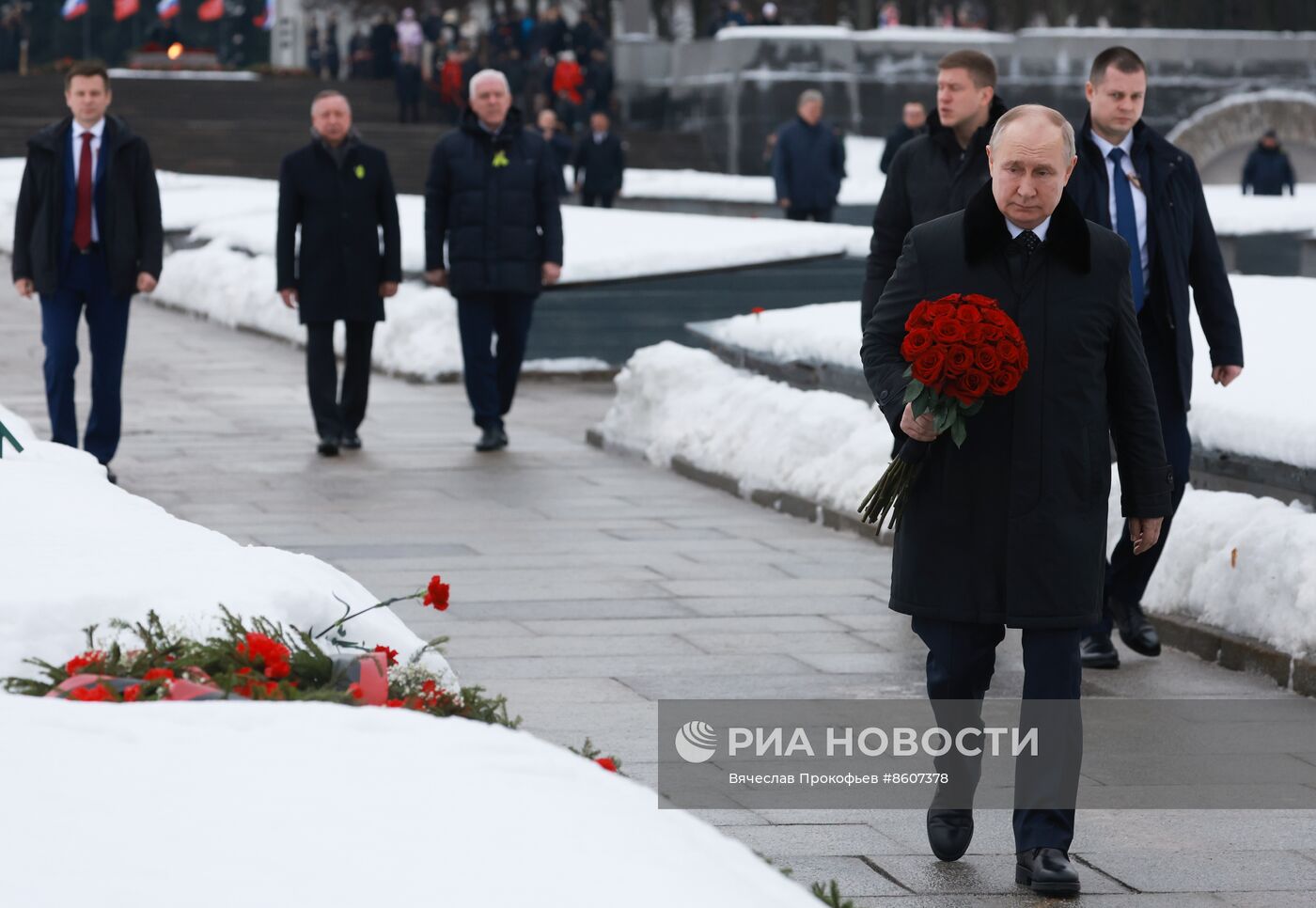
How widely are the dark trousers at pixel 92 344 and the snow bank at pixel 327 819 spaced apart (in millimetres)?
7046

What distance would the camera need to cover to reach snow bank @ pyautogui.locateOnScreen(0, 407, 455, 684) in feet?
14.6

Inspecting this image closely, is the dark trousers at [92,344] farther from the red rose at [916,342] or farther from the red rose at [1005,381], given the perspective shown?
the red rose at [1005,381]

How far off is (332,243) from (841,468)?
3144 millimetres

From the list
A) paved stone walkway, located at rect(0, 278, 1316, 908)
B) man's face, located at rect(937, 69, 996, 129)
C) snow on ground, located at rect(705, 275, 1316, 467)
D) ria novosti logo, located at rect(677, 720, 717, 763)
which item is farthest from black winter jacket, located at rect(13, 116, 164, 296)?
ria novosti logo, located at rect(677, 720, 717, 763)

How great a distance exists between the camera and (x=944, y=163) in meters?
7.29

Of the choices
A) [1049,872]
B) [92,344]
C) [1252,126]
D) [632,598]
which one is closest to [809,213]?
[92,344]

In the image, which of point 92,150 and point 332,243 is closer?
point 92,150

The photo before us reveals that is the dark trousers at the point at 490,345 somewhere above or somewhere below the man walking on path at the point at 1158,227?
below

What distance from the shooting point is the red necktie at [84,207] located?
1017cm

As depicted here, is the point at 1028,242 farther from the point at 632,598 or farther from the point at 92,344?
the point at 92,344

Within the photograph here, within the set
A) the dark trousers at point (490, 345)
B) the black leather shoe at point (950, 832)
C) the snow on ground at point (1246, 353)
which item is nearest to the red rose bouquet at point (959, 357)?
the black leather shoe at point (950, 832)

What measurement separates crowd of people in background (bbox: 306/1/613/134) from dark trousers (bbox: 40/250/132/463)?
75.0ft

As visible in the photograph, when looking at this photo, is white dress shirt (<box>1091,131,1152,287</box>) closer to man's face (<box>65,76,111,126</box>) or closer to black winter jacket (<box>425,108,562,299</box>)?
man's face (<box>65,76,111,126</box>)

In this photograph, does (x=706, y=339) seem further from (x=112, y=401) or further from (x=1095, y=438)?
(x=1095, y=438)
